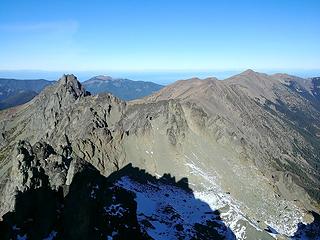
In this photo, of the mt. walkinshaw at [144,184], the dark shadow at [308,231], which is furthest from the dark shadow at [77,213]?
the dark shadow at [308,231]

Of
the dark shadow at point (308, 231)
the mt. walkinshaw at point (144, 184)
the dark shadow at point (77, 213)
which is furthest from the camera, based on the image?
the dark shadow at point (308, 231)

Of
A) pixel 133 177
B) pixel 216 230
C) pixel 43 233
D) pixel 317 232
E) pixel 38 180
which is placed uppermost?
pixel 38 180

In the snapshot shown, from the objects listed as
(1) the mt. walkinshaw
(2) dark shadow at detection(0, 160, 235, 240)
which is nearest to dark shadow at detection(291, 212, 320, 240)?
(1) the mt. walkinshaw

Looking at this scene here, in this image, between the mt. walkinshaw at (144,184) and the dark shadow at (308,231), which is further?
the dark shadow at (308,231)

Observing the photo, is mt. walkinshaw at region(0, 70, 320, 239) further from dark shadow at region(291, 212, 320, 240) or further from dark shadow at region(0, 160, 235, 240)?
dark shadow at region(291, 212, 320, 240)

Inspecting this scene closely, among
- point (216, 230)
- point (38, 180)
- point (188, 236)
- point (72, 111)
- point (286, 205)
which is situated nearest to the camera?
point (38, 180)

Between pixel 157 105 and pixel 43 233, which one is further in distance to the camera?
pixel 157 105

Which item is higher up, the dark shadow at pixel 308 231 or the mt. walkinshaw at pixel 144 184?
the mt. walkinshaw at pixel 144 184

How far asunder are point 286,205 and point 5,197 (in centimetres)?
7794

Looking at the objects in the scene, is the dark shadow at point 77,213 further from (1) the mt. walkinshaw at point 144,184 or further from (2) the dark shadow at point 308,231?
(2) the dark shadow at point 308,231

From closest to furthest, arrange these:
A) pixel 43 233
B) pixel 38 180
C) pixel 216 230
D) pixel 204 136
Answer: pixel 43 233
pixel 38 180
pixel 216 230
pixel 204 136

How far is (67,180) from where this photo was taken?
6512 centimetres

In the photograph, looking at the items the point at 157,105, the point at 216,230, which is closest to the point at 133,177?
the point at 216,230

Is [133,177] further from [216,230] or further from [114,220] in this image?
[114,220]
